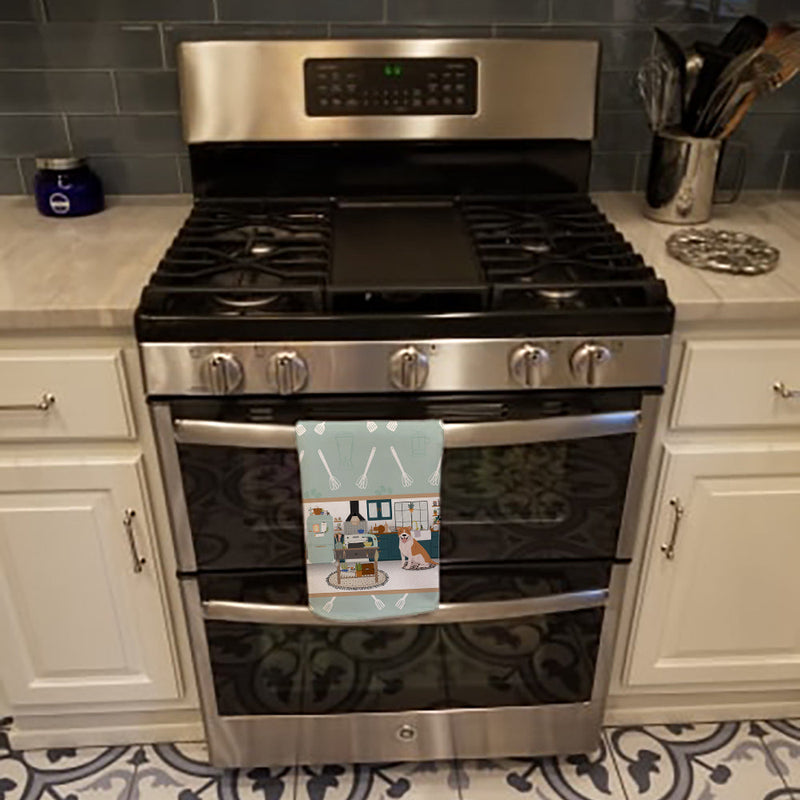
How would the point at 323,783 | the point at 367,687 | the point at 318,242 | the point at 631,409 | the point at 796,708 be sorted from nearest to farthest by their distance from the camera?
the point at 631,409 < the point at 318,242 < the point at 367,687 < the point at 323,783 < the point at 796,708

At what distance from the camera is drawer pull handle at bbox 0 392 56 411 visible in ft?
3.95

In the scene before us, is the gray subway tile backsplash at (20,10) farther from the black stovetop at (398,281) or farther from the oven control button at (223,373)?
the oven control button at (223,373)

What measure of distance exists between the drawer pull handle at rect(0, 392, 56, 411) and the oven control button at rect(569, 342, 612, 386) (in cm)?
76

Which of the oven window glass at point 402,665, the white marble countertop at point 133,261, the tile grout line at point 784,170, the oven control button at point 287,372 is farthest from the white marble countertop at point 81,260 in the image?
the tile grout line at point 784,170

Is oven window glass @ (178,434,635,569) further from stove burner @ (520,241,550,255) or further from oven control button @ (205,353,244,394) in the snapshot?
stove burner @ (520,241,550,255)

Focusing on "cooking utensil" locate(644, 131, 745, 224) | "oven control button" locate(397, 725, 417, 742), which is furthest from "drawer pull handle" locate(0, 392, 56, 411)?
"cooking utensil" locate(644, 131, 745, 224)

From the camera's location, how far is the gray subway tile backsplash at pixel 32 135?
5.13 feet

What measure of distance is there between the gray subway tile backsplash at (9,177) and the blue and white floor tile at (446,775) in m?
1.10

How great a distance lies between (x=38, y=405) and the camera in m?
1.21

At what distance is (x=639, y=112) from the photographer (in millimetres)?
1604

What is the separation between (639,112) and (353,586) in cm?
107

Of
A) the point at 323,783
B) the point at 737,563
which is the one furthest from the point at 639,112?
the point at 323,783

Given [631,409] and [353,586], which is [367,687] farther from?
[631,409]

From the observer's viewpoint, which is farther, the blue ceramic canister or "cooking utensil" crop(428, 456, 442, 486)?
the blue ceramic canister
